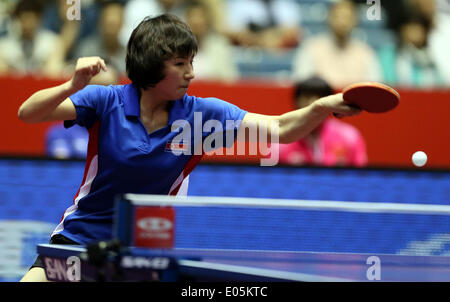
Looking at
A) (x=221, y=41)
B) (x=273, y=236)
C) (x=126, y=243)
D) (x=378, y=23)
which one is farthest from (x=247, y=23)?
(x=126, y=243)

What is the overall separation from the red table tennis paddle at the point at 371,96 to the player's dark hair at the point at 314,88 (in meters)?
2.64

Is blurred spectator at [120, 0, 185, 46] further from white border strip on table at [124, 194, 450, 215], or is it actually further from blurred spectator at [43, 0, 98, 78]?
white border strip on table at [124, 194, 450, 215]

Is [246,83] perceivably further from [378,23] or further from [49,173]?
[378,23]

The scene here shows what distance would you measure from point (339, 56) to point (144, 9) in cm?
198

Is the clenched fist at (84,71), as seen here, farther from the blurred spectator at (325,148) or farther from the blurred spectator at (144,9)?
the blurred spectator at (144,9)

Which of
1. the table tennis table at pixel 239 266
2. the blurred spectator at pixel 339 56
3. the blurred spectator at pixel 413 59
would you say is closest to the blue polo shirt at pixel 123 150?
the table tennis table at pixel 239 266

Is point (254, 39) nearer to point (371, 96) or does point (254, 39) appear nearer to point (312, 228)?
point (312, 228)

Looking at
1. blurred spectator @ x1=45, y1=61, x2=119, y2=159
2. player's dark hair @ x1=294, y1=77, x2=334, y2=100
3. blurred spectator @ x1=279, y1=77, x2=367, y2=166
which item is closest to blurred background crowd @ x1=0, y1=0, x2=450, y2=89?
blurred spectator @ x1=45, y1=61, x2=119, y2=159

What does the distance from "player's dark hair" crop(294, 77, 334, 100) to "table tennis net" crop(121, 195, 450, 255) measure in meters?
2.09

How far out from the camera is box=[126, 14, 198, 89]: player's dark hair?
3.05 meters

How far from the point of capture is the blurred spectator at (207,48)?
762cm

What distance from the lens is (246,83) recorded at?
685cm

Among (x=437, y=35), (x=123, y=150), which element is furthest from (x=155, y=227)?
(x=437, y=35)

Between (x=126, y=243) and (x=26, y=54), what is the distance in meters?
5.37
